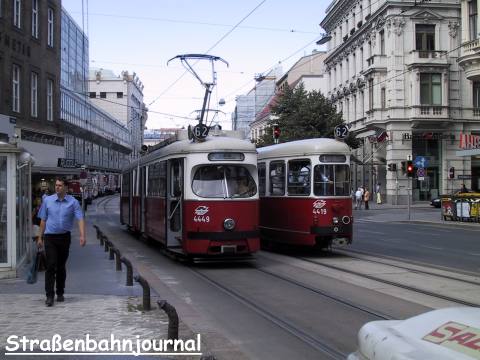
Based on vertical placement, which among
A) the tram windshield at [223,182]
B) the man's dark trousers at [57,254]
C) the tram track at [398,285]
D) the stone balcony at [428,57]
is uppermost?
the stone balcony at [428,57]

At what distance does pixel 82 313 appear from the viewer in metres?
8.09

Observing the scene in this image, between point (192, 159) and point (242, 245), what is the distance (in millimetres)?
2299

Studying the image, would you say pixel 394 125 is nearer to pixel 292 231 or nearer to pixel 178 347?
pixel 292 231

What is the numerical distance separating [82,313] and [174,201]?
671 centimetres

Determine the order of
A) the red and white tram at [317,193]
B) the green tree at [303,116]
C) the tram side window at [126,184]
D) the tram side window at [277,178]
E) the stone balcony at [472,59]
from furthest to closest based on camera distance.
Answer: the green tree at [303,116], the stone balcony at [472,59], the tram side window at [126,184], the tram side window at [277,178], the red and white tram at [317,193]

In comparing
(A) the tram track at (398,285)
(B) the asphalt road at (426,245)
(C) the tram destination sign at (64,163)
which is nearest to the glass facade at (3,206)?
(A) the tram track at (398,285)

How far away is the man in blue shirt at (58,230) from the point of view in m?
8.74

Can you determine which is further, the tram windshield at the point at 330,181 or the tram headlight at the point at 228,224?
the tram windshield at the point at 330,181

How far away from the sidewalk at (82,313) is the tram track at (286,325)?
1.42 metres

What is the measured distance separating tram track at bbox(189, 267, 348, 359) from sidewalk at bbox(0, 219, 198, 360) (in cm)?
142

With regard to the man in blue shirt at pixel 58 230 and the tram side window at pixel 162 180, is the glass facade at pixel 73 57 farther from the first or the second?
the man in blue shirt at pixel 58 230

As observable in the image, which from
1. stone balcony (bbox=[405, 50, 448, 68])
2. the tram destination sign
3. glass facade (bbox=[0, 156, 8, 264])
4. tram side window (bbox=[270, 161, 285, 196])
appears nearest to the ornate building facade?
stone balcony (bbox=[405, 50, 448, 68])

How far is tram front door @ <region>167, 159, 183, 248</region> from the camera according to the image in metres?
14.4

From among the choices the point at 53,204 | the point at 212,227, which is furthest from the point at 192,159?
the point at 53,204
